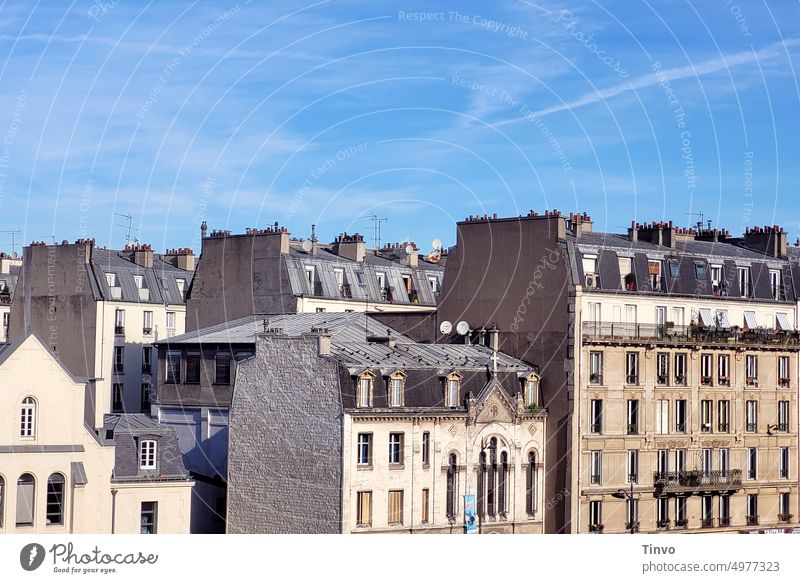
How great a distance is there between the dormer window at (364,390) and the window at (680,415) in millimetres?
20103

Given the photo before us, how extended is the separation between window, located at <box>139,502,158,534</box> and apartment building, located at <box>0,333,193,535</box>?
45mm

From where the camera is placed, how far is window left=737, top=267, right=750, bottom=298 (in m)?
95.8

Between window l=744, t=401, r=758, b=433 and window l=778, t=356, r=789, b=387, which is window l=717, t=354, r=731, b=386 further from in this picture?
window l=778, t=356, r=789, b=387

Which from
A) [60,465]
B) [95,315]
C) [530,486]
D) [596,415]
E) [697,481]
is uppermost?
[95,315]

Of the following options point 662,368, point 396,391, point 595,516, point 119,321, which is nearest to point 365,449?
point 396,391

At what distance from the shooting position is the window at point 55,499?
71.1 meters

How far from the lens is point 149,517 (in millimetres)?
75375

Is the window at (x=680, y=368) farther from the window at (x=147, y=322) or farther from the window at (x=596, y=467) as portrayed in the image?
the window at (x=147, y=322)

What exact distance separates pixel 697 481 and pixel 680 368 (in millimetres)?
6076

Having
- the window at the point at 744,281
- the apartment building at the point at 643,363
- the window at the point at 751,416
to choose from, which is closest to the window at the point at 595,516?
the apartment building at the point at 643,363

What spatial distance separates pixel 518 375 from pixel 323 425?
12.6m

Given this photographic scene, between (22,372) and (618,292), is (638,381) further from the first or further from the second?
(22,372)

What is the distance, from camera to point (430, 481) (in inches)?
3095
